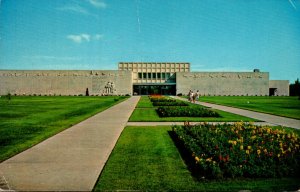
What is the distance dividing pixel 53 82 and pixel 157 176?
8070 cm

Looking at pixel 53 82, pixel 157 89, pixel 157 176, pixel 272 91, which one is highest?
pixel 53 82

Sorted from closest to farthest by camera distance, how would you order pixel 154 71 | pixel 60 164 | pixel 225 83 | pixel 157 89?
pixel 60 164
pixel 225 83
pixel 157 89
pixel 154 71

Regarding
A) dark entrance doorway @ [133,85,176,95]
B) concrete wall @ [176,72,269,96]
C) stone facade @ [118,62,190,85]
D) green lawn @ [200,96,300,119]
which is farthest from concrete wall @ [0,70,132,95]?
green lawn @ [200,96,300,119]

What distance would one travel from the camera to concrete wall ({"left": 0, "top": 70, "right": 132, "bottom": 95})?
8319 cm

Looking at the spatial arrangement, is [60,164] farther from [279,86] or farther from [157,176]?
[279,86]

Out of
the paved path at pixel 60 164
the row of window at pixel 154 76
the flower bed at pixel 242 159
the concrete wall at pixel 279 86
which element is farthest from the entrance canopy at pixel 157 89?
the flower bed at pixel 242 159

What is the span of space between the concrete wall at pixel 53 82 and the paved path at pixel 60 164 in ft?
237

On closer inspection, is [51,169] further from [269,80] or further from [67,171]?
[269,80]

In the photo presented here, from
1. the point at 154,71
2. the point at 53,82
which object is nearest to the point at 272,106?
the point at 53,82

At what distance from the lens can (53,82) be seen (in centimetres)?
8319

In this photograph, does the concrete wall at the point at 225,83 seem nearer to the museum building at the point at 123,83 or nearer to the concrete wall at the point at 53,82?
the museum building at the point at 123,83

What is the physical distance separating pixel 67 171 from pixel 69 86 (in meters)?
78.5

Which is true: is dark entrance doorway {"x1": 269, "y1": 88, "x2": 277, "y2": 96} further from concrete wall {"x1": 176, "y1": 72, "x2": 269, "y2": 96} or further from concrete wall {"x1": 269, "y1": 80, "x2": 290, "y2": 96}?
concrete wall {"x1": 176, "y1": 72, "x2": 269, "y2": 96}

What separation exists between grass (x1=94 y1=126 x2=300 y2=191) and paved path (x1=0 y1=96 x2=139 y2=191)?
1.16 ft
